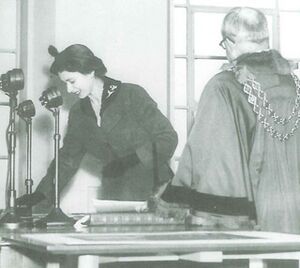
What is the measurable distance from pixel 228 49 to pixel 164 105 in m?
0.65

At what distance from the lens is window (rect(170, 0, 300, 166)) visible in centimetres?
336

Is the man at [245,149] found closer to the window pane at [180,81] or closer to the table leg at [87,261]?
the window pane at [180,81]

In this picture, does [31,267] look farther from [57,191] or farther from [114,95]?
A: [114,95]

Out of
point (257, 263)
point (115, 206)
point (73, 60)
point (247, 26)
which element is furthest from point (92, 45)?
point (257, 263)

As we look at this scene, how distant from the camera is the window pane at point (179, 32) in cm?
341

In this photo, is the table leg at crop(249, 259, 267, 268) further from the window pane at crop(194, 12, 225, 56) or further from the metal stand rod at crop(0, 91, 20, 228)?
the window pane at crop(194, 12, 225, 56)

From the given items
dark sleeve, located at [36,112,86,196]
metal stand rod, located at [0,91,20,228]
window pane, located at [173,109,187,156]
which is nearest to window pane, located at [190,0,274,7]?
window pane, located at [173,109,187,156]

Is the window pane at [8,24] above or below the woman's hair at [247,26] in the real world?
above

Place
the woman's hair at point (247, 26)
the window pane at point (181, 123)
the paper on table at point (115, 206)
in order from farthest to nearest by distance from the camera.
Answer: the window pane at point (181, 123)
the woman's hair at point (247, 26)
the paper on table at point (115, 206)

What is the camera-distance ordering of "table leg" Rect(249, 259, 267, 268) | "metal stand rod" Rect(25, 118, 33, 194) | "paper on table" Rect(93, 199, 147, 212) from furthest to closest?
1. "metal stand rod" Rect(25, 118, 33, 194)
2. "paper on table" Rect(93, 199, 147, 212)
3. "table leg" Rect(249, 259, 267, 268)

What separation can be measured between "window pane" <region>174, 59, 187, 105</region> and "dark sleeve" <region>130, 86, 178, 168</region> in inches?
5.1

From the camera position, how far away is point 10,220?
8.35ft

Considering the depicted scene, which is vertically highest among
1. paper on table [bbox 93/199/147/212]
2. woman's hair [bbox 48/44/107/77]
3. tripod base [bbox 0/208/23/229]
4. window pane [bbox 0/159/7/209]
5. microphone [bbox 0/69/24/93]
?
woman's hair [bbox 48/44/107/77]

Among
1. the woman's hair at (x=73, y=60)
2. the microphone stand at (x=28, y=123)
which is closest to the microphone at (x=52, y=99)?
the microphone stand at (x=28, y=123)
